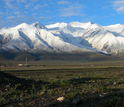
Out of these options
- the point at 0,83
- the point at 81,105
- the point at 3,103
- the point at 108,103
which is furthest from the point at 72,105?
the point at 0,83

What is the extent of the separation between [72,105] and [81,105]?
0.33 metres

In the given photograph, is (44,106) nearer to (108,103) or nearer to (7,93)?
(108,103)

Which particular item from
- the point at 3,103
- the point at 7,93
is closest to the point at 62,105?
the point at 3,103

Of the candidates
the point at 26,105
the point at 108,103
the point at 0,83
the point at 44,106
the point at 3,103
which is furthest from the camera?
the point at 0,83

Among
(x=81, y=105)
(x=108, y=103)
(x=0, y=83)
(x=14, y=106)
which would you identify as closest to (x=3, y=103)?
(x=14, y=106)

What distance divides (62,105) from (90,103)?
109 cm

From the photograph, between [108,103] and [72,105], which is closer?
[108,103]

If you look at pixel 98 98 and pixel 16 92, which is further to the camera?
pixel 16 92

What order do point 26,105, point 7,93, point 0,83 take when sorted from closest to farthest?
point 26,105, point 7,93, point 0,83

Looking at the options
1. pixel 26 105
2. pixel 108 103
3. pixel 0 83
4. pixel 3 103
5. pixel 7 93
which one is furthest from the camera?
pixel 0 83

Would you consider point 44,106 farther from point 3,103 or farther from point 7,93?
point 7,93

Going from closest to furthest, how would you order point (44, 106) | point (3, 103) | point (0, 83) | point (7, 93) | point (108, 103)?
point (108, 103)
point (44, 106)
point (3, 103)
point (7, 93)
point (0, 83)

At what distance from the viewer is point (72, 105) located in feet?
42.7

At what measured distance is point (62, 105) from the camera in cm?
1302
